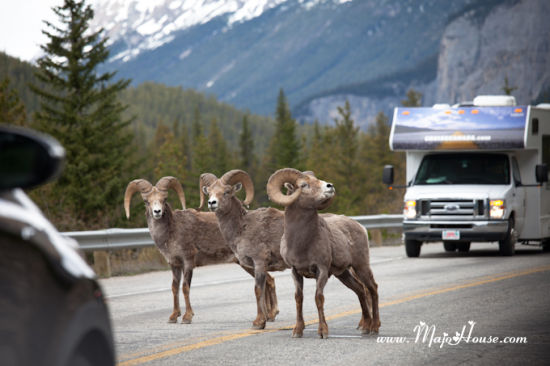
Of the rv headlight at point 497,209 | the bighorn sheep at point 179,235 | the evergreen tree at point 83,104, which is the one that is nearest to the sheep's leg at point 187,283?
the bighorn sheep at point 179,235

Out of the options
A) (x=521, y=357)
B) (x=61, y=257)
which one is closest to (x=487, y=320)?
(x=521, y=357)

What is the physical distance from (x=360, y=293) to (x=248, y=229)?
5.60 ft

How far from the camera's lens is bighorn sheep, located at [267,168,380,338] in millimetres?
8883

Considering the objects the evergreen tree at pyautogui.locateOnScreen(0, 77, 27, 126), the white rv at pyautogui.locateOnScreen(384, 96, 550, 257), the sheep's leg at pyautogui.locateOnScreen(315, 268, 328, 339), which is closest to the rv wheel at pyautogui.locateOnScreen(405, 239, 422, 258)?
the white rv at pyautogui.locateOnScreen(384, 96, 550, 257)

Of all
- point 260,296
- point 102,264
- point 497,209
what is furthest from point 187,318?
Answer: point 497,209

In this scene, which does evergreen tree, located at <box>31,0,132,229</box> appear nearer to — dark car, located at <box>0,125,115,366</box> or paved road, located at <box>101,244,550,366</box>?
paved road, located at <box>101,244,550,366</box>

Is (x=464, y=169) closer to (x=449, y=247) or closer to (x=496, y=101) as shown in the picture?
(x=496, y=101)

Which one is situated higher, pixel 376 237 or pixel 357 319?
pixel 357 319

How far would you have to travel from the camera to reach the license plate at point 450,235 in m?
18.8

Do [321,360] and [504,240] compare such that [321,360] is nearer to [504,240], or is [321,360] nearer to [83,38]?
[504,240]

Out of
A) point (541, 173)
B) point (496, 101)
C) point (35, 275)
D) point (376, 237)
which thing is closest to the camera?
point (35, 275)

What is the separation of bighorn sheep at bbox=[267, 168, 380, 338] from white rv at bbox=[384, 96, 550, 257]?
32.1 ft

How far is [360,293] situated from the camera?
932 cm

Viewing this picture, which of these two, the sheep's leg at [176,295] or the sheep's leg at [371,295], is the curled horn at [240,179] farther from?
the sheep's leg at [371,295]
